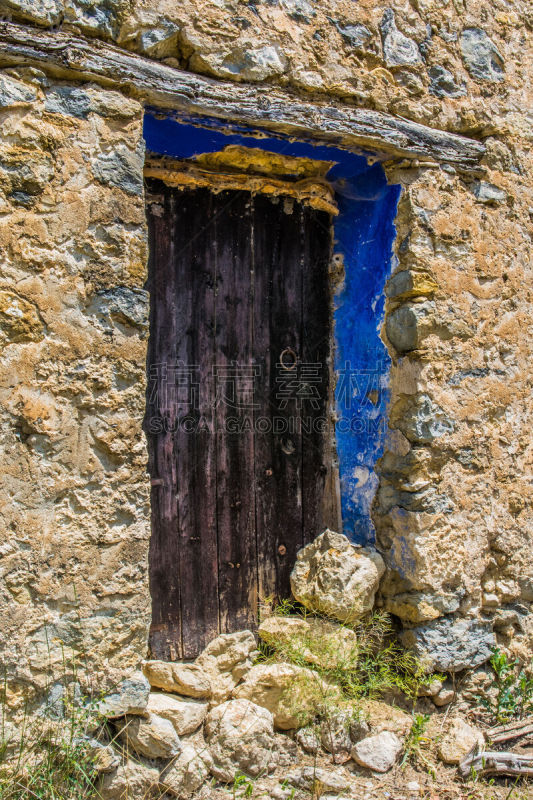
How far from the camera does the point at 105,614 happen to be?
76.5 inches

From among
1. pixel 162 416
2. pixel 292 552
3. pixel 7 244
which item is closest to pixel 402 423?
pixel 292 552

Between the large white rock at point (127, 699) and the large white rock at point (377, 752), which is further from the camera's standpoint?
the large white rock at point (377, 752)

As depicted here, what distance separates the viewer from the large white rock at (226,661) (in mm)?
2414

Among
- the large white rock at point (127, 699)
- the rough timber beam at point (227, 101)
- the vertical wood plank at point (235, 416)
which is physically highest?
the rough timber beam at point (227, 101)

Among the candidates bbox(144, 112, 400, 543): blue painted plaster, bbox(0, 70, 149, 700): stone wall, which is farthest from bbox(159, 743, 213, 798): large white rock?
bbox(144, 112, 400, 543): blue painted plaster

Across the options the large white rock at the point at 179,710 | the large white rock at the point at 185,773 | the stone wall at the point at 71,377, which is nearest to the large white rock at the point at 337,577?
the large white rock at the point at 179,710

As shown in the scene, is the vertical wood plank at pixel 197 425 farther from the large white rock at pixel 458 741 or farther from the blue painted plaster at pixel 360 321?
the large white rock at pixel 458 741

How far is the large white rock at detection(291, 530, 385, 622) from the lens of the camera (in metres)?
2.53

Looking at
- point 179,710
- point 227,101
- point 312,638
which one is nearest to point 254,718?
point 179,710

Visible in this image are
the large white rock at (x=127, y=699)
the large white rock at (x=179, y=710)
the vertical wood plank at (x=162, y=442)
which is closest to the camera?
the large white rock at (x=127, y=699)

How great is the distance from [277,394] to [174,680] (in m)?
1.21

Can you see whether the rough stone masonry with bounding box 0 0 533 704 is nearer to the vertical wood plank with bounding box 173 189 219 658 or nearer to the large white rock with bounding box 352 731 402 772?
the large white rock with bounding box 352 731 402 772

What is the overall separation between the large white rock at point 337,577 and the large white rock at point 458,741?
53 cm

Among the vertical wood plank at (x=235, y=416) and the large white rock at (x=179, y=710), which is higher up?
the vertical wood plank at (x=235, y=416)
